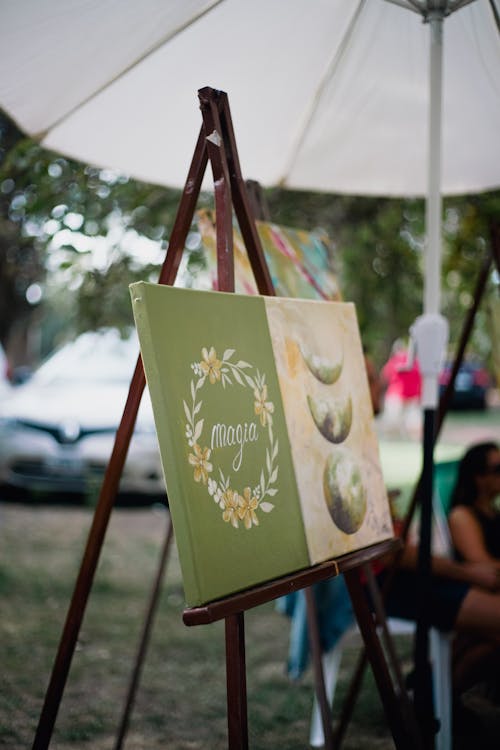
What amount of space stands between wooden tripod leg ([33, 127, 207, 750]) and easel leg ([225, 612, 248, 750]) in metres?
0.43

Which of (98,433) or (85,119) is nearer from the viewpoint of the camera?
(85,119)

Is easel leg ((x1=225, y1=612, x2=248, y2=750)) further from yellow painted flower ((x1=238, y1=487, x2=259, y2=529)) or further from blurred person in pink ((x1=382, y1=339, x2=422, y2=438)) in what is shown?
blurred person in pink ((x1=382, y1=339, x2=422, y2=438))

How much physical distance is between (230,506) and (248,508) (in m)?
0.06

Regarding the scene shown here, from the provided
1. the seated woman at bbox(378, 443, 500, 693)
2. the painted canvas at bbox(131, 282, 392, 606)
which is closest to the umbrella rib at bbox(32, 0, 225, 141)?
the painted canvas at bbox(131, 282, 392, 606)

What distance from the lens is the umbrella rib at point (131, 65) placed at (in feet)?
6.59

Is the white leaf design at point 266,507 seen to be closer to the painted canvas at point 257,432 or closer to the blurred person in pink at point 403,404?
the painted canvas at point 257,432

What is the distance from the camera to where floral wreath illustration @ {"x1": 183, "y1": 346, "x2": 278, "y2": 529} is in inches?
58.1

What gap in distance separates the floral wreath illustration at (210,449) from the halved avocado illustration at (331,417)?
17 cm

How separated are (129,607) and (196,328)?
3.20 metres

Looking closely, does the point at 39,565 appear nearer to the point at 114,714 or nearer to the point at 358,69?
the point at 114,714

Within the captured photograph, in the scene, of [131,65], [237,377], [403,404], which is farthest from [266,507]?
[403,404]

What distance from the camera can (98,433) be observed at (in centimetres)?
630

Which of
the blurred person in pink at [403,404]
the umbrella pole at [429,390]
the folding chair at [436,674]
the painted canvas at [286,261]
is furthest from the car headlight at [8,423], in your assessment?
the blurred person in pink at [403,404]

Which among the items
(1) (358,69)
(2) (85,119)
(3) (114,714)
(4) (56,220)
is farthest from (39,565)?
(1) (358,69)
